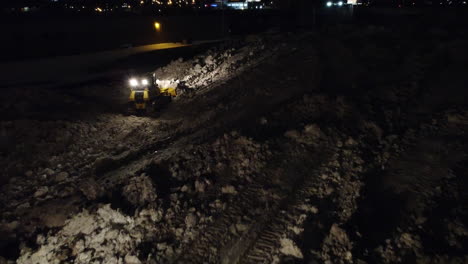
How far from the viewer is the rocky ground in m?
6.42

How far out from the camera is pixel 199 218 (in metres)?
7.17

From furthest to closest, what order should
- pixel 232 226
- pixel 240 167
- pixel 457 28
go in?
pixel 457 28 → pixel 240 167 → pixel 232 226

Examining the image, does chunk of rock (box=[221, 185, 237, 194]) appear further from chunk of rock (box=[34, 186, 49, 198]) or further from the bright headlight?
the bright headlight

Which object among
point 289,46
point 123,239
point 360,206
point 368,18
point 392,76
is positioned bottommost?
point 123,239

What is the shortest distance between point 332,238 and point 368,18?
3204 cm

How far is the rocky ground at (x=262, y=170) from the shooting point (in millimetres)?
6422

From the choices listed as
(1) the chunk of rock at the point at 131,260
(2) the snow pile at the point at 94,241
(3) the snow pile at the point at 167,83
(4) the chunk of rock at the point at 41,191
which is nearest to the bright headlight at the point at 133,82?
(3) the snow pile at the point at 167,83

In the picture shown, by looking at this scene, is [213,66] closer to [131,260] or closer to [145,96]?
[145,96]

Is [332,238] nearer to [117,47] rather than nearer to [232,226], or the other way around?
[232,226]

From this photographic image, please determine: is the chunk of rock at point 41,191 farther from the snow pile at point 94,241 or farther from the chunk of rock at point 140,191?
the chunk of rock at point 140,191

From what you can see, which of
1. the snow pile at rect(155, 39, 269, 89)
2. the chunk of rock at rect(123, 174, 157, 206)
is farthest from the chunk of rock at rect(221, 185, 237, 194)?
the snow pile at rect(155, 39, 269, 89)

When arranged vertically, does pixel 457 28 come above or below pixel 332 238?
above

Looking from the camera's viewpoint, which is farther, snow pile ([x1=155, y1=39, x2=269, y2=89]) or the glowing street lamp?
the glowing street lamp

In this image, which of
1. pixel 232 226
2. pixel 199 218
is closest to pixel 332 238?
pixel 232 226
